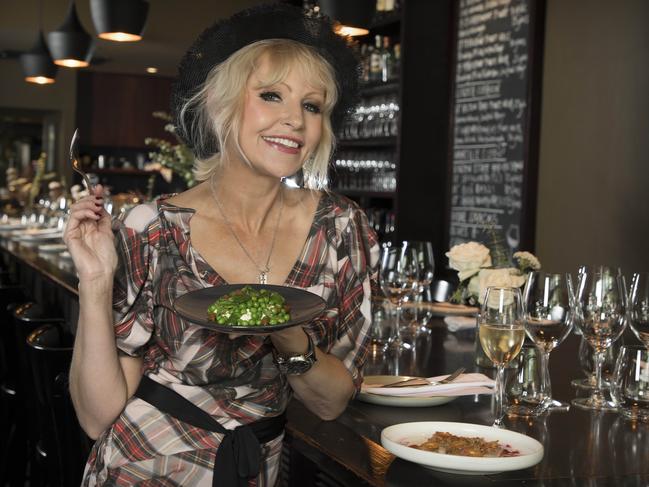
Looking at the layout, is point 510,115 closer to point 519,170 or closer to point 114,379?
point 519,170

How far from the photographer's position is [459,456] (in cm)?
134

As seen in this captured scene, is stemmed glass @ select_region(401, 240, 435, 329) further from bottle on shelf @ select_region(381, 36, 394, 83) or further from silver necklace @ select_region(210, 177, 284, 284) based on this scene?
bottle on shelf @ select_region(381, 36, 394, 83)

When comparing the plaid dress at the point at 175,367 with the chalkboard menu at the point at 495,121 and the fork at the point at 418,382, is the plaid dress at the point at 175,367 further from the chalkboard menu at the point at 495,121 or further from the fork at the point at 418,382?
the chalkboard menu at the point at 495,121

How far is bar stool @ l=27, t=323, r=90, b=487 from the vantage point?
85.2 inches

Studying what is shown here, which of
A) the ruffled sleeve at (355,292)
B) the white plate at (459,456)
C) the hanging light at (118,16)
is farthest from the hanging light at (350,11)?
the white plate at (459,456)

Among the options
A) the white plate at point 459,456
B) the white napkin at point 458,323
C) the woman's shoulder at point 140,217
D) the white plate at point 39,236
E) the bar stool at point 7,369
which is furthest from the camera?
the white plate at point 39,236

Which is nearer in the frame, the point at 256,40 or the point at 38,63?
the point at 256,40

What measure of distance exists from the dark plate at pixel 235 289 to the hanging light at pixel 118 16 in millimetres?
3757

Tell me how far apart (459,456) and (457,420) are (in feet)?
1.17

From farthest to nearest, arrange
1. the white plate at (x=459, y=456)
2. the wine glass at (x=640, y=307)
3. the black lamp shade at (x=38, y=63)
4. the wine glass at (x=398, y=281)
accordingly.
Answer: the black lamp shade at (x=38, y=63)
the wine glass at (x=398, y=281)
the wine glass at (x=640, y=307)
the white plate at (x=459, y=456)

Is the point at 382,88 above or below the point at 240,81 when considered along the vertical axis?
above

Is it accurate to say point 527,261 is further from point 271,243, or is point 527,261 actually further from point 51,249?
point 51,249

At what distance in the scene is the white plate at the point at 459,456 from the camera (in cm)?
133

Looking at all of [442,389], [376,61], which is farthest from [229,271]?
[376,61]
